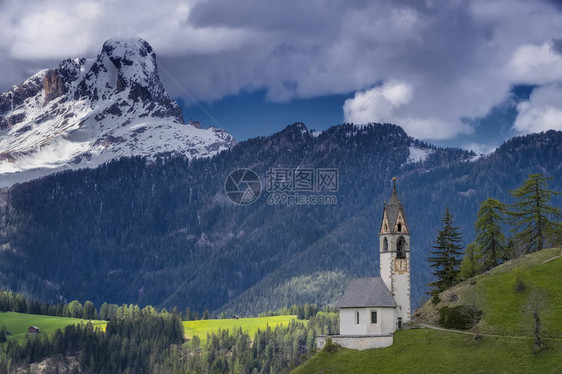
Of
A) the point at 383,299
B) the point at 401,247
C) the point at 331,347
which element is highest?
the point at 401,247

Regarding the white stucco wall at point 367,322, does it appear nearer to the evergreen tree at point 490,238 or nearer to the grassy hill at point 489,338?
the grassy hill at point 489,338

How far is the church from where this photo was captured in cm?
15688

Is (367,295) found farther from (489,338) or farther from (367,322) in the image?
(489,338)

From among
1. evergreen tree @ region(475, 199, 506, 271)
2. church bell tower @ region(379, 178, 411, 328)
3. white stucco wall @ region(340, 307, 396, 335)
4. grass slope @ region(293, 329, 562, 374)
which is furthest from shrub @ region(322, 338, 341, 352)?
evergreen tree @ region(475, 199, 506, 271)

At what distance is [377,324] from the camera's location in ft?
518

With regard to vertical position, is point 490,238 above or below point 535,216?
below

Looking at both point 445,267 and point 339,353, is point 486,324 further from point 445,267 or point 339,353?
point 445,267

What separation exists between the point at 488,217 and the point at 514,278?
26536 millimetres

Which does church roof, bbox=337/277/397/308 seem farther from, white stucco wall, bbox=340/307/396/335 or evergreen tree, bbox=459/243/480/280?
evergreen tree, bbox=459/243/480/280

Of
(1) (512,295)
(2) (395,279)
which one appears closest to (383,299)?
(2) (395,279)

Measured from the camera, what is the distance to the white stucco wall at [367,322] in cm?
15775

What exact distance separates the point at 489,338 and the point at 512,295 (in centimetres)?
1261

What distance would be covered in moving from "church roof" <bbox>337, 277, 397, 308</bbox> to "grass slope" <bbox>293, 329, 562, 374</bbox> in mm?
6262

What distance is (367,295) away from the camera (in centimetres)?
16100
